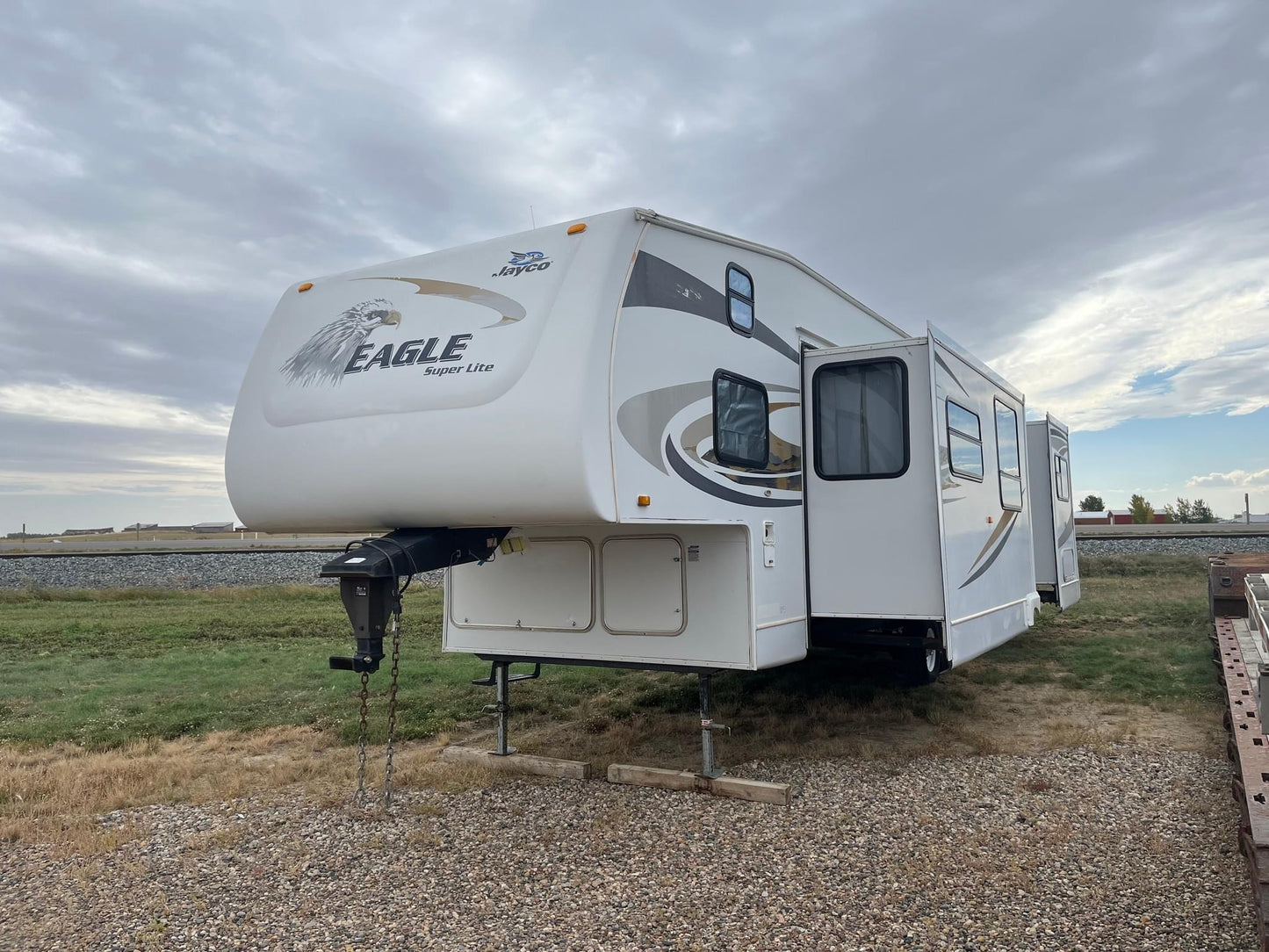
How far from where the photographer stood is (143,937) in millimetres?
3697

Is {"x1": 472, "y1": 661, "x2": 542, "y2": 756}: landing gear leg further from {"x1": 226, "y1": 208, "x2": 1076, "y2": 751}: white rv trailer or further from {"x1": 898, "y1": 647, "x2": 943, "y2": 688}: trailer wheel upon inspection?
{"x1": 898, "y1": 647, "x2": 943, "y2": 688}: trailer wheel

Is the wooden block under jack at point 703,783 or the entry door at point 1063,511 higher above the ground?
the entry door at point 1063,511

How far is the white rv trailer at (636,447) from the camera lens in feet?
14.2

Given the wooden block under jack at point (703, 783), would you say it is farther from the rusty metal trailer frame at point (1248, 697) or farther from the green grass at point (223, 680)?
the rusty metal trailer frame at point (1248, 697)

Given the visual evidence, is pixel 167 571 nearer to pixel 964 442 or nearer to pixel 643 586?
pixel 643 586

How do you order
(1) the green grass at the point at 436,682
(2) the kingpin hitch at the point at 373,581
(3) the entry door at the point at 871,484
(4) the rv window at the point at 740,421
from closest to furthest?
(2) the kingpin hitch at the point at 373,581, (4) the rv window at the point at 740,421, (3) the entry door at the point at 871,484, (1) the green grass at the point at 436,682

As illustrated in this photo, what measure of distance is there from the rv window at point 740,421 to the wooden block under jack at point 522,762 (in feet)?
7.59

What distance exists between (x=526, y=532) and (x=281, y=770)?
2.36 m

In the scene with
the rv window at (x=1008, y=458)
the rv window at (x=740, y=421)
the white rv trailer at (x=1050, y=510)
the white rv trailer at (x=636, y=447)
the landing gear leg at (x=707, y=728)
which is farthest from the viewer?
the white rv trailer at (x=1050, y=510)

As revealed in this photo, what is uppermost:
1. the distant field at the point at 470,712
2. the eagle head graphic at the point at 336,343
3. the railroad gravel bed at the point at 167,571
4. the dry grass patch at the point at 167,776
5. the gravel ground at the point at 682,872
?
the eagle head graphic at the point at 336,343

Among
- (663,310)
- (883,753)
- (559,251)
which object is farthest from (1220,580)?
(559,251)

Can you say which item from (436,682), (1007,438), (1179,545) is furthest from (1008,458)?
(1179,545)

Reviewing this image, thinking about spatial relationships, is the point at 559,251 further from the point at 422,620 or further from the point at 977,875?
the point at 422,620

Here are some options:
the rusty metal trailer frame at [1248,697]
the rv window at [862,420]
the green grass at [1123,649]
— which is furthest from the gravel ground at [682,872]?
the green grass at [1123,649]
